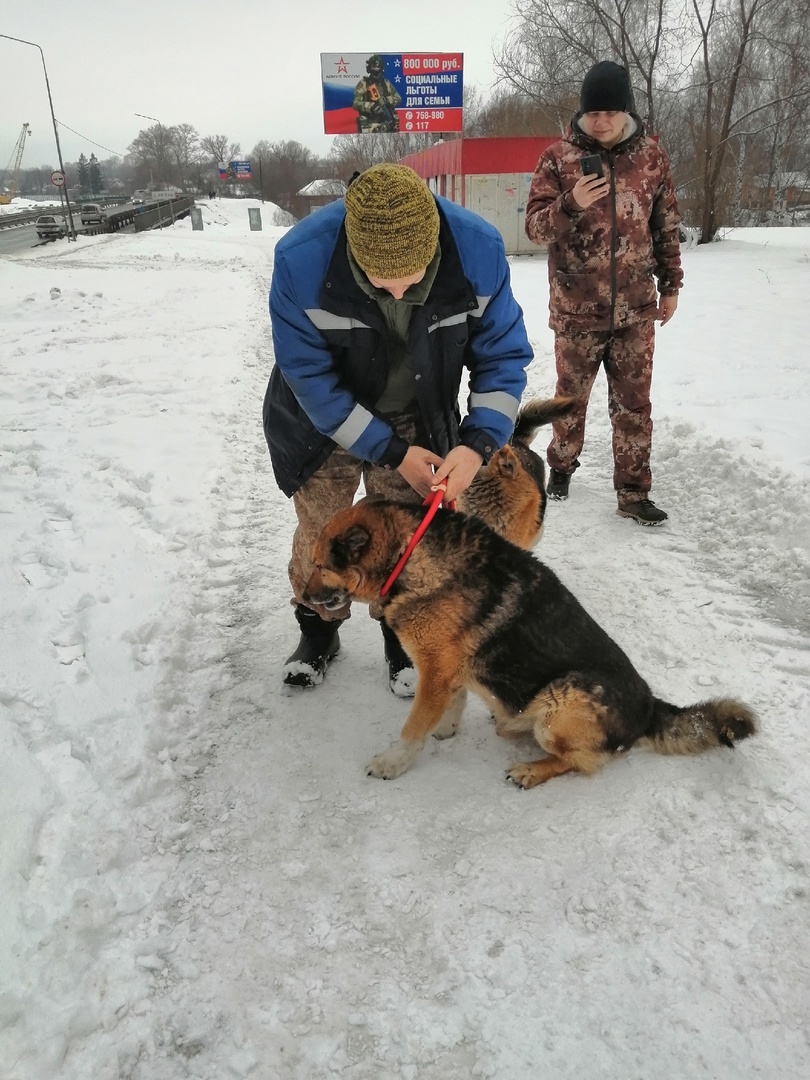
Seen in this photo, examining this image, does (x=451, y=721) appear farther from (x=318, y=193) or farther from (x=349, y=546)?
(x=318, y=193)

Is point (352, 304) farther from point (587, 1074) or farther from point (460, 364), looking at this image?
point (587, 1074)

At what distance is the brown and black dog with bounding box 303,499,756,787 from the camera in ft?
8.33

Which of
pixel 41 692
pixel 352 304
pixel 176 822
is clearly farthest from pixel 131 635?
pixel 352 304

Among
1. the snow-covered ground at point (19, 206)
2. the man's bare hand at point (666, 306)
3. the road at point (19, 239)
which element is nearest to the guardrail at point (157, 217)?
the road at point (19, 239)

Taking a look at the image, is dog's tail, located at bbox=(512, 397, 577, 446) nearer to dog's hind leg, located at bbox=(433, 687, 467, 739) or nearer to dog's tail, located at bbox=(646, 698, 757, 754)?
dog's hind leg, located at bbox=(433, 687, 467, 739)

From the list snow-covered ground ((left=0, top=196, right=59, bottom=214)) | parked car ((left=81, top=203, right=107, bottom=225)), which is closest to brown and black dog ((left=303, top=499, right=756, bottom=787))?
parked car ((left=81, top=203, right=107, bottom=225))

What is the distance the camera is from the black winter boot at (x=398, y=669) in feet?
10.6

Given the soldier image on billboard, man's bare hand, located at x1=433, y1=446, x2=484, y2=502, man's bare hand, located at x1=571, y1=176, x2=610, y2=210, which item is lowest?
man's bare hand, located at x1=433, y1=446, x2=484, y2=502

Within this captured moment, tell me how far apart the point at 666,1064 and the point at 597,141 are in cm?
500

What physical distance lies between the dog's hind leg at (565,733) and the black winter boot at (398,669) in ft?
2.37

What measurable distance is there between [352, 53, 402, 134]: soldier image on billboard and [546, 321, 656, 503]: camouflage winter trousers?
93.1 feet

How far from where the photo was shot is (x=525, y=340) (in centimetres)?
291

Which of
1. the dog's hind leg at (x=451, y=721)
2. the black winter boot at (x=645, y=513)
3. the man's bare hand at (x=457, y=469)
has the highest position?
the man's bare hand at (x=457, y=469)

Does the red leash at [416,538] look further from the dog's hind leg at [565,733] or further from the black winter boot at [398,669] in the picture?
the dog's hind leg at [565,733]
